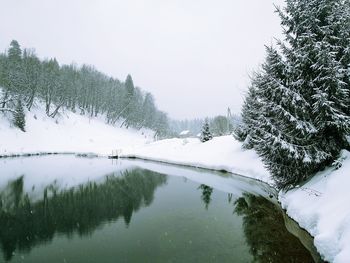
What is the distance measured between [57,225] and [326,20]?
15.9m

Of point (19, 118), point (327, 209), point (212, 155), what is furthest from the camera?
point (19, 118)

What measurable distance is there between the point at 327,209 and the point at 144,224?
25.3ft

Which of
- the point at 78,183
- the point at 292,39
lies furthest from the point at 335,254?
the point at 78,183

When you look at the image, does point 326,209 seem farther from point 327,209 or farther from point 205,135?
point 205,135

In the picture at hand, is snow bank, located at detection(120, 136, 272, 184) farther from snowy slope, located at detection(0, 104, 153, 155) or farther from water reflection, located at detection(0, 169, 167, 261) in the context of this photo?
snowy slope, located at detection(0, 104, 153, 155)

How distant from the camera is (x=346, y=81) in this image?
12898 mm

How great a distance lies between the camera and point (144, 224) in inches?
513

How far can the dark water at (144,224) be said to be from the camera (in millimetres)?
9516

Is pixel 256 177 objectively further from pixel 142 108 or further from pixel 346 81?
pixel 142 108

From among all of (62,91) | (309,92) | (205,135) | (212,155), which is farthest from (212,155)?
(62,91)

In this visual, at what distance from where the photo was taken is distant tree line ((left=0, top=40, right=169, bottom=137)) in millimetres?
54250

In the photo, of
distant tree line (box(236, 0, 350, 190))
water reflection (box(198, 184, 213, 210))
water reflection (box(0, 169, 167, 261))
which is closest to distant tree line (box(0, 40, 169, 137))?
water reflection (box(0, 169, 167, 261))

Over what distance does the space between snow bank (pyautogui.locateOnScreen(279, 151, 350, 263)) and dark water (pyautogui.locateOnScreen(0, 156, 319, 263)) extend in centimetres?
65

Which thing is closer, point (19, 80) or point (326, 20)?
point (326, 20)
